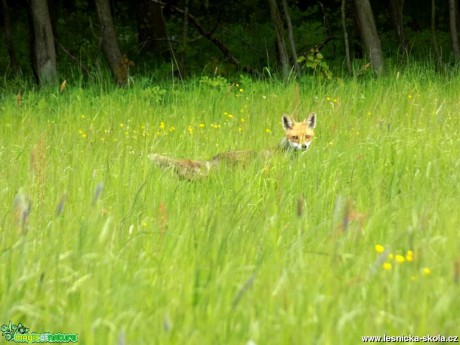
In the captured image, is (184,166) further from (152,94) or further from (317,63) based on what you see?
(317,63)

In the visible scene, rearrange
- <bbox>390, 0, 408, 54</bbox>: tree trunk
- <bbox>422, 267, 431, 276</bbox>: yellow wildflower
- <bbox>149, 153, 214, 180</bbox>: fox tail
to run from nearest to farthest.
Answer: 1. <bbox>422, 267, 431, 276</bbox>: yellow wildflower
2. <bbox>149, 153, 214, 180</bbox>: fox tail
3. <bbox>390, 0, 408, 54</bbox>: tree trunk

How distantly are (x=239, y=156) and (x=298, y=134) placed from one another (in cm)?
88

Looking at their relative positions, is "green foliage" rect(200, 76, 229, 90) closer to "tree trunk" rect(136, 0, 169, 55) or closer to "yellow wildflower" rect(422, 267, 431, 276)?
"tree trunk" rect(136, 0, 169, 55)

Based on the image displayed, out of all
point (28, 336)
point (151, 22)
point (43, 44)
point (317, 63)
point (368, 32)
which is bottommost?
point (28, 336)

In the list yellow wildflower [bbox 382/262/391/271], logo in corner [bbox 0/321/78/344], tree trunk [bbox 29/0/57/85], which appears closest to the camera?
logo in corner [bbox 0/321/78/344]

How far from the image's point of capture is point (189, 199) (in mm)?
5547

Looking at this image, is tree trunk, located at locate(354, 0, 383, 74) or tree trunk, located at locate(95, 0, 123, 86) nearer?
tree trunk, located at locate(354, 0, 383, 74)

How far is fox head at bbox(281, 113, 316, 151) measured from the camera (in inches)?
301

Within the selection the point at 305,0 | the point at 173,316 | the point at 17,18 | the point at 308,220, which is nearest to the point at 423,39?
the point at 305,0

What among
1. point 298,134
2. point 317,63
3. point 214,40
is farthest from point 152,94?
point 214,40

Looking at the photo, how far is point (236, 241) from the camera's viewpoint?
4055 mm

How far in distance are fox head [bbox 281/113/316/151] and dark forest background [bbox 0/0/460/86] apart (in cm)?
309

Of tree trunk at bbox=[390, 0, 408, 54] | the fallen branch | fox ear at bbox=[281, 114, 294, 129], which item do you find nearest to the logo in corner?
fox ear at bbox=[281, 114, 294, 129]

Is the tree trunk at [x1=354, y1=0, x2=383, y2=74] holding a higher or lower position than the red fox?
higher
